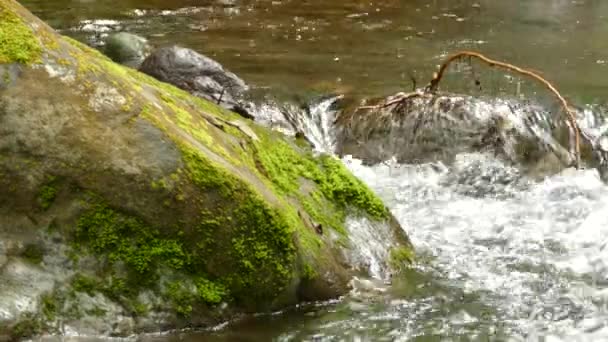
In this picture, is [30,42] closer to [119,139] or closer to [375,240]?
[119,139]

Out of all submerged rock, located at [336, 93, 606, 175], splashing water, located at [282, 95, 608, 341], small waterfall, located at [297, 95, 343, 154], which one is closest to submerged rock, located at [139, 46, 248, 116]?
small waterfall, located at [297, 95, 343, 154]

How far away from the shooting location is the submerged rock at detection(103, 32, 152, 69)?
423 inches

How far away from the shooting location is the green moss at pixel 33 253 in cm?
446

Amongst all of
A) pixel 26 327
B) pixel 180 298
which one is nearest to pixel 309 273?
pixel 180 298

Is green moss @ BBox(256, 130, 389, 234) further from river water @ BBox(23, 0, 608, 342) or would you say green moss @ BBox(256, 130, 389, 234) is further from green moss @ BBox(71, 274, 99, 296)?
green moss @ BBox(71, 274, 99, 296)

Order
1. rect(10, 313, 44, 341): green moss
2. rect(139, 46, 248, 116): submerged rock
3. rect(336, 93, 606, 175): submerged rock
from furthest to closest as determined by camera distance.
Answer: rect(139, 46, 248, 116): submerged rock
rect(336, 93, 606, 175): submerged rock
rect(10, 313, 44, 341): green moss

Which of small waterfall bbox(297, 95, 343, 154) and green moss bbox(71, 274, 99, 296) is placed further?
small waterfall bbox(297, 95, 343, 154)

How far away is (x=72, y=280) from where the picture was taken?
4.49 m

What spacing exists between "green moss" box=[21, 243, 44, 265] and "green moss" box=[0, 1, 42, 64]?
3.28 ft

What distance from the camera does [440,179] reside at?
850cm

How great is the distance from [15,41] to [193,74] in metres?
4.79

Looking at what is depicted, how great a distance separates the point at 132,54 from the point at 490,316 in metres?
7.05

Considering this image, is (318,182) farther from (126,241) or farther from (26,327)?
(26,327)

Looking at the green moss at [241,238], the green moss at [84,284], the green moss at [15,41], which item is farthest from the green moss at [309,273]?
the green moss at [15,41]
